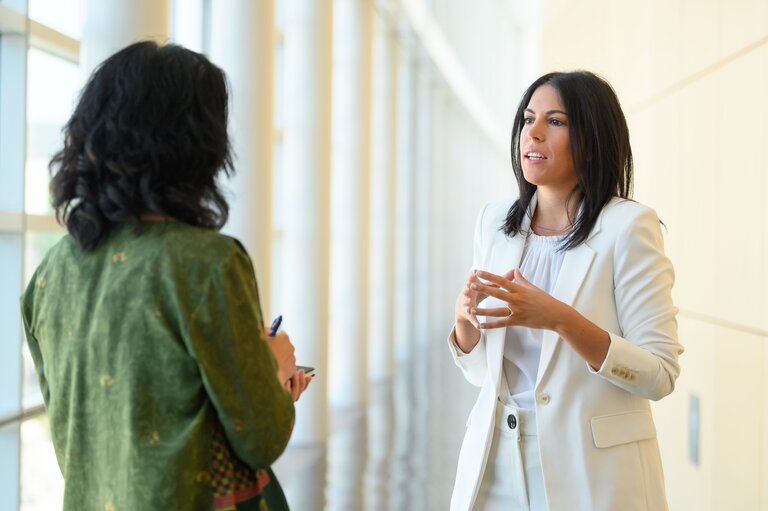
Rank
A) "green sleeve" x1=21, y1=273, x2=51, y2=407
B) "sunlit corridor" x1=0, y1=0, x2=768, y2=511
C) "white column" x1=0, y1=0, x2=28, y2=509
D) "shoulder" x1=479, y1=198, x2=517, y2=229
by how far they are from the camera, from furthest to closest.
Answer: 1. "sunlit corridor" x1=0, y1=0, x2=768, y2=511
2. "white column" x1=0, y1=0, x2=28, y2=509
3. "shoulder" x1=479, y1=198, x2=517, y2=229
4. "green sleeve" x1=21, y1=273, x2=51, y2=407

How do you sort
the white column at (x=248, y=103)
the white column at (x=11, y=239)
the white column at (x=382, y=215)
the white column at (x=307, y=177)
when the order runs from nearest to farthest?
1. the white column at (x=11, y=239)
2. the white column at (x=248, y=103)
3. the white column at (x=307, y=177)
4. the white column at (x=382, y=215)

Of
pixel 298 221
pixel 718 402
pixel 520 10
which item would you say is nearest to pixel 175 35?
pixel 298 221

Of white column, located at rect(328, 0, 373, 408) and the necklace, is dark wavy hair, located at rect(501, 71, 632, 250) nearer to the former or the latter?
the necklace

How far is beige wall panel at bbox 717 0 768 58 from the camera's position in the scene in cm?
403

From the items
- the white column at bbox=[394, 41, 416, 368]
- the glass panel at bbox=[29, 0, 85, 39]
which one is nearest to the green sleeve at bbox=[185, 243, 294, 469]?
the glass panel at bbox=[29, 0, 85, 39]

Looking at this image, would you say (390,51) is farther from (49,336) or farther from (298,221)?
(49,336)

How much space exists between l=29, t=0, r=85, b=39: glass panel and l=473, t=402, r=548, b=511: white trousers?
287 cm

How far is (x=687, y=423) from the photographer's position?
16.5 feet

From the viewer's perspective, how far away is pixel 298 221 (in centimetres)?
845

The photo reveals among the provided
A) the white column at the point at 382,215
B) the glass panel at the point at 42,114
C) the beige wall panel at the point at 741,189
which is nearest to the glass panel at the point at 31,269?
the glass panel at the point at 42,114

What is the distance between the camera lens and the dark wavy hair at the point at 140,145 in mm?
1737

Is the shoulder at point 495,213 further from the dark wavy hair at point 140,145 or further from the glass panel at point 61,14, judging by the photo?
the glass panel at point 61,14

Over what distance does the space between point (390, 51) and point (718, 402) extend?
10067mm

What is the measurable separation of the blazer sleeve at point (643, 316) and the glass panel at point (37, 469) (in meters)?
2.67
